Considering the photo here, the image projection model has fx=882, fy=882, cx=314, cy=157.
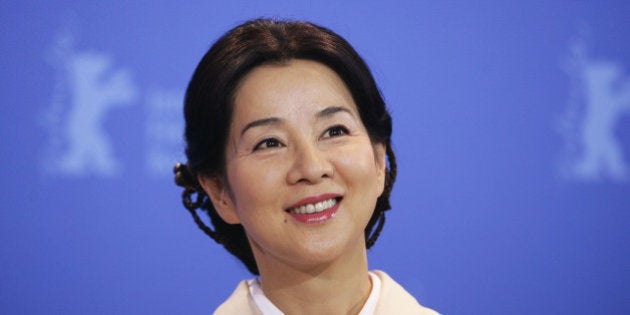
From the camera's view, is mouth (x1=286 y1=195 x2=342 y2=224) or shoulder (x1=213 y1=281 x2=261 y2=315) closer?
mouth (x1=286 y1=195 x2=342 y2=224)

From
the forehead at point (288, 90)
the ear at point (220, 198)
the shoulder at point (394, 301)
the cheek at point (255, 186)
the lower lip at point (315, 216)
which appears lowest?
the shoulder at point (394, 301)

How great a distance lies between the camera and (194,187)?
5.10 ft

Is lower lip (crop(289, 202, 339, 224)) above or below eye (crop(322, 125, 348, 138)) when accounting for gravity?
below

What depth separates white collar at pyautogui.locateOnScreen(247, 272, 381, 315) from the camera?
4.62 feet

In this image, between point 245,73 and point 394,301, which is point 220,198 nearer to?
point 245,73

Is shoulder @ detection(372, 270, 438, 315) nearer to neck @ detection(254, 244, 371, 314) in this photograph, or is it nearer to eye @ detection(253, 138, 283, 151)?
neck @ detection(254, 244, 371, 314)

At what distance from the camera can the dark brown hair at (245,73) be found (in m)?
1.36

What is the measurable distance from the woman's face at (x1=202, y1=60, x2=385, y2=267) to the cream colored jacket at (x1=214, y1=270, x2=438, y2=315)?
12 cm

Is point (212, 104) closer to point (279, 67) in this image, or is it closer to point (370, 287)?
point (279, 67)

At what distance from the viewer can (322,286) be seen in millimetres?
1372

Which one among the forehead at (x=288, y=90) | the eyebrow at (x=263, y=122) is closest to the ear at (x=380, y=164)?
the forehead at (x=288, y=90)

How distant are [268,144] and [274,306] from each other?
278 mm

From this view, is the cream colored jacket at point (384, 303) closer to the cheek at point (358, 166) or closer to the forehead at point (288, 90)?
the cheek at point (358, 166)

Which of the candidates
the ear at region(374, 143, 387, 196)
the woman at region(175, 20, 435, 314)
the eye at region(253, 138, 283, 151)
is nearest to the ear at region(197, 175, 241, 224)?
the woman at region(175, 20, 435, 314)
